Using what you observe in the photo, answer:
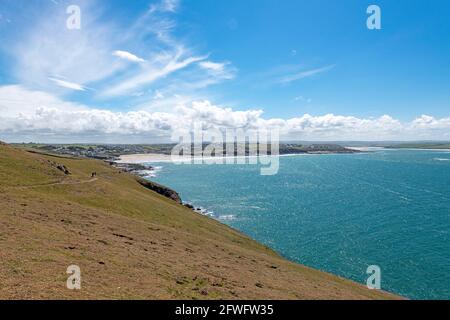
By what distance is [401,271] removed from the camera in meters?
70.6

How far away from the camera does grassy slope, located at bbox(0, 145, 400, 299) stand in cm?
2589

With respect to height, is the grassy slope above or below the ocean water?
above

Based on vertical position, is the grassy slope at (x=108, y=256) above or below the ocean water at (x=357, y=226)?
above

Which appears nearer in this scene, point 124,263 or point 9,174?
point 124,263

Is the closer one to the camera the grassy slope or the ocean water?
the grassy slope

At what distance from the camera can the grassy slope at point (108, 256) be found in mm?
25891

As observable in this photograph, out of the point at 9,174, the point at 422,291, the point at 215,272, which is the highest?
the point at 9,174

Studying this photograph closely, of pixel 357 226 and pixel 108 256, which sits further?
pixel 357 226

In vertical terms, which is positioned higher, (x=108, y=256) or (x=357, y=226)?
(x=108, y=256)

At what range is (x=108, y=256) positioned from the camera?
3378 cm

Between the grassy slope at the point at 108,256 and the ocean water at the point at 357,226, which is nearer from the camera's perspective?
the grassy slope at the point at 108,256

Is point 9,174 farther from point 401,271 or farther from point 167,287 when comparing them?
point 401,271
